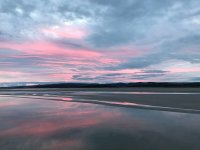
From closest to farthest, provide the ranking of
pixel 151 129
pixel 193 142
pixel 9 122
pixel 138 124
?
1. pixel 193 142
2. pixel 151 129
3. pixel 138 124
4. pixel 9 122

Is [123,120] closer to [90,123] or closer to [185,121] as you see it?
[90,123]

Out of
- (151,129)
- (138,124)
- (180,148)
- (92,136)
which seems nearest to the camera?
(180,148)

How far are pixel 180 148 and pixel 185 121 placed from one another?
13.1 ft

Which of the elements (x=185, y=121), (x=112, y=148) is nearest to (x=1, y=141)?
(x=112, y=148)

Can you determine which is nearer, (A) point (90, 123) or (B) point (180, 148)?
(B) point (180, 148)

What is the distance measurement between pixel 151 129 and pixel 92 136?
1.93 meters

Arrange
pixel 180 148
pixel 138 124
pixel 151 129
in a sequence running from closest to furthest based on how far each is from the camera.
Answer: pixel 180 148, pixel 151 129, pixel 138 124

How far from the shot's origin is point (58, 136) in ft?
26.0

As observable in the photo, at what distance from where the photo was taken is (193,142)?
691cm

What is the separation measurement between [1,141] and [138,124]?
441cm

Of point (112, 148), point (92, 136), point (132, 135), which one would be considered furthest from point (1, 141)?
point (132, 135)

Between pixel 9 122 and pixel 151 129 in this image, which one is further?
pixel 9 122

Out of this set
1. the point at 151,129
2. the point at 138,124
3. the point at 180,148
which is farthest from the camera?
the point at 138,124

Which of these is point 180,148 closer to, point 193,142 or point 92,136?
point 193,142
